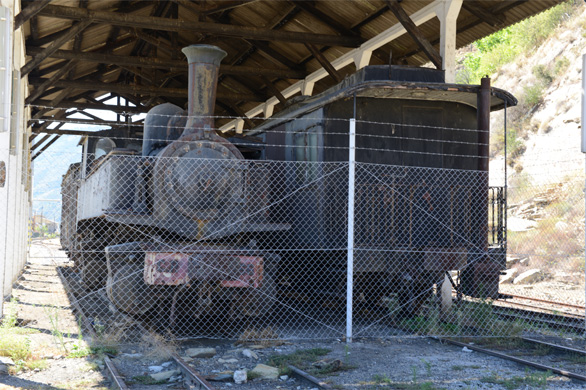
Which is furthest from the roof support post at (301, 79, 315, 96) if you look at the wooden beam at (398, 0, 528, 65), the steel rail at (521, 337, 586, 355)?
the steel rail at (521, 337, 586, 355)

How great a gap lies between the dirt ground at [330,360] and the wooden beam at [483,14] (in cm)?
690

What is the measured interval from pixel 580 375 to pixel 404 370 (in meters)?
1.68

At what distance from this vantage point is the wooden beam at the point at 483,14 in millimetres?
11961

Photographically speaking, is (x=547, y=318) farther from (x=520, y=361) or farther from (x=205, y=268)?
(x=205, y=268)

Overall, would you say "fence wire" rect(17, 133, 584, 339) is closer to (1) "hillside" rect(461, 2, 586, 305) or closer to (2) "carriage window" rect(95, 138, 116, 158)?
(2) "carriage window" rect(95, 138, 116, 158)

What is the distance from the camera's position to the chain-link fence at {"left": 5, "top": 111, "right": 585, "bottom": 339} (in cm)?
797

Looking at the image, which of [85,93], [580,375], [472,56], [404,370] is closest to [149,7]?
[85,93]

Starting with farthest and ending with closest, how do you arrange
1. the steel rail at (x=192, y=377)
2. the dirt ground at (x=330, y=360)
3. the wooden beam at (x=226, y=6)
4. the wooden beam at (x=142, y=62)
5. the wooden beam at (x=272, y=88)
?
the wooden beam at (x=272, y=88), the wooden beam at (x=142, y=62), the wooden beam at (x=226, y=6), the dirt ground at (x=330, y=360), the steel rail at (x=192, y=377)

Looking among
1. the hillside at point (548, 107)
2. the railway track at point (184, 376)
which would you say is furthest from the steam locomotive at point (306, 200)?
the hillside at point (548, 107)

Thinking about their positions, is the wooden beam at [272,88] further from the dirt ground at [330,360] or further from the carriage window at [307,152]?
the dirt ground at [330,360]

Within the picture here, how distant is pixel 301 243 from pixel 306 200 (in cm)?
69

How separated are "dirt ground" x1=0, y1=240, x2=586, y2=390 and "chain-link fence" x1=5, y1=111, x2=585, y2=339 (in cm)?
51

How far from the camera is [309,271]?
10000 millimetres

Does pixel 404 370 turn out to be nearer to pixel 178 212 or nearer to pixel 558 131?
pixel 178 212
